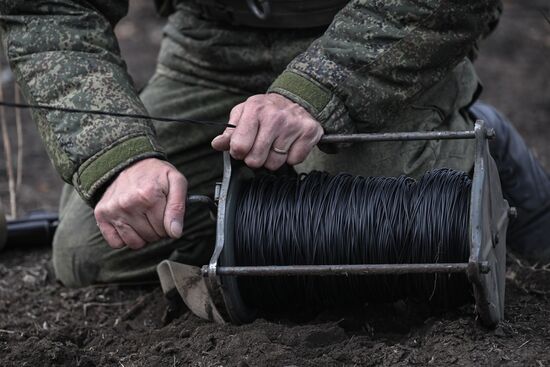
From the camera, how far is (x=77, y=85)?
11.4ft

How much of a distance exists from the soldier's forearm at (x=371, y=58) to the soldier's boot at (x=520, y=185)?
3.06 ft

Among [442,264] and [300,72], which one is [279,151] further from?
[442,264]

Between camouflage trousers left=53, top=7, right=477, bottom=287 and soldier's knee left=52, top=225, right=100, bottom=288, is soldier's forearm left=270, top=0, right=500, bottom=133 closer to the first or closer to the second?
camouflage trousers left=53, top=7, right=477, bottom=287

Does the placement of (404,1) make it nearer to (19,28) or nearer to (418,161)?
(418,161)

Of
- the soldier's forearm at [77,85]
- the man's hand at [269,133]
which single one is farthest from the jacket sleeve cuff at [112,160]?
the man's hand at [269,133]

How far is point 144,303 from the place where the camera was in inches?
155

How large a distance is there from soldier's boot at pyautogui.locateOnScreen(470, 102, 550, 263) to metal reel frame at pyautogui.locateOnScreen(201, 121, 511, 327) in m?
1.03

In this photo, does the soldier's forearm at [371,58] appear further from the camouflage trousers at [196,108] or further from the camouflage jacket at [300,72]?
the camouflage trousers at [196,108]

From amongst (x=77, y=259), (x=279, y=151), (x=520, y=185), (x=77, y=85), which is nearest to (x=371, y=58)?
(x=279, y=151)

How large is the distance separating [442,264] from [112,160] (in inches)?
44.2

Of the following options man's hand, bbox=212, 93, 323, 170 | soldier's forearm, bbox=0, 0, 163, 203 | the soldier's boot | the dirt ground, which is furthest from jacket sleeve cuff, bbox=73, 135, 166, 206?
the soldier's boot

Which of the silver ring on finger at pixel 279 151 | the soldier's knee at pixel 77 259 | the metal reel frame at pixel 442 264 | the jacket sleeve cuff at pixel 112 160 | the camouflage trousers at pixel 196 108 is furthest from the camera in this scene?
the soldier's knee at pixel 77 259

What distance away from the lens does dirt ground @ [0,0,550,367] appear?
292 centimetres

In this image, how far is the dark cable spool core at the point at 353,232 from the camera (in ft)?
A: 10.0
